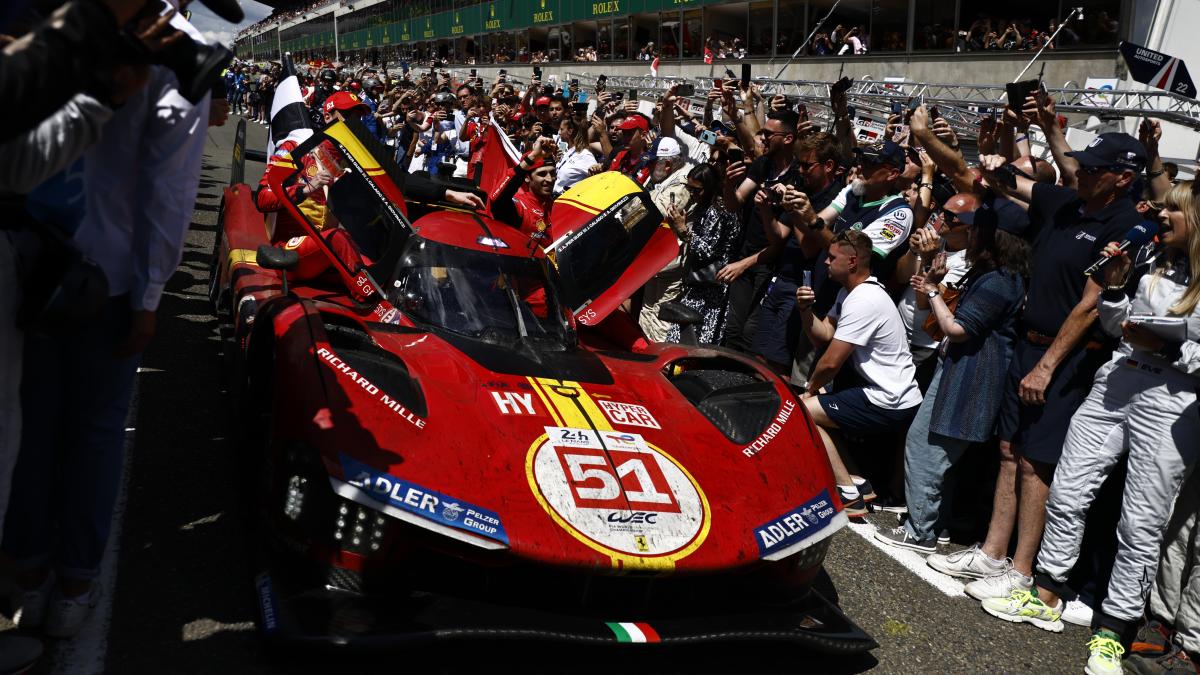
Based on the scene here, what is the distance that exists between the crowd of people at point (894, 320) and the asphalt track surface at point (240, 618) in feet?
0.61

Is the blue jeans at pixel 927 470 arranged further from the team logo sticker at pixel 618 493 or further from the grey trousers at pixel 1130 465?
the team logo sticker at pixel 618 493

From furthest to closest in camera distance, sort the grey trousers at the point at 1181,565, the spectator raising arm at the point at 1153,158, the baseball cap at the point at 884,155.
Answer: the baseball cap at the point at 884,155 < the spectator raising arm at the point at 1153,158 < the grey trousers at the point at 1181,565

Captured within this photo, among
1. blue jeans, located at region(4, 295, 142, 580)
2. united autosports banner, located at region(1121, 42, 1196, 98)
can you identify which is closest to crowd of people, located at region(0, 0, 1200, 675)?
blue jeans, located at region(4, 295, 142, 580)

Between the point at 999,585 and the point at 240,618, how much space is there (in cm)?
328

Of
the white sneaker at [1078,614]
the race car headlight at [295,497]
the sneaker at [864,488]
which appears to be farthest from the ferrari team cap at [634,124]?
the race car headlight at [295,497]

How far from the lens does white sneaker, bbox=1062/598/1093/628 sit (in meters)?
4.49

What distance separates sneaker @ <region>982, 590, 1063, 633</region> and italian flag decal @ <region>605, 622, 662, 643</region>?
1934 mm

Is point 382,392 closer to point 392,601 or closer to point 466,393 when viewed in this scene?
point 466,393

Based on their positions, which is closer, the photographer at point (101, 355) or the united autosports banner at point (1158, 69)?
the photographer at point (101, 355)

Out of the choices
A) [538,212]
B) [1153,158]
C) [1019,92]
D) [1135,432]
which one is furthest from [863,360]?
[538,212]

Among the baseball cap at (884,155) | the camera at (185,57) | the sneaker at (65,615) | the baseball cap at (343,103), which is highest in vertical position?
the camera at (185,57)

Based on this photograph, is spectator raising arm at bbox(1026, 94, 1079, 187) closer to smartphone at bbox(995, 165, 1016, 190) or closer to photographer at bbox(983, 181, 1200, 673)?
smartphone at bbox(995, 165, 1016, 190)

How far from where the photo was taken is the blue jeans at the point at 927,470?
5145 millimetres

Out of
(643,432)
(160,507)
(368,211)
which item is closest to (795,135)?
(368,211)
